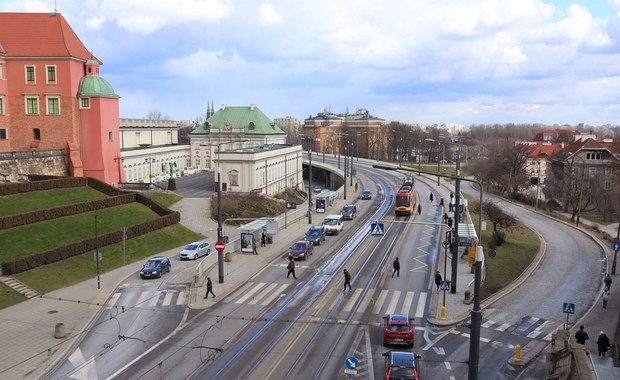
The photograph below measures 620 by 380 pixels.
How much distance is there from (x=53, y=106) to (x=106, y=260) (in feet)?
86.7

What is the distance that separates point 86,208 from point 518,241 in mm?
39124

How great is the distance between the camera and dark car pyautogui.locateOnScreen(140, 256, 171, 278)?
36.1m

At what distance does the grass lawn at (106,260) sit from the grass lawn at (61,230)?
2187mm

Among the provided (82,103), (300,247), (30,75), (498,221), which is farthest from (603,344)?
(30,75)

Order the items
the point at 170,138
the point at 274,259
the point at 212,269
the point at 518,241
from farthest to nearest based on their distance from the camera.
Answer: the point at 170,138
the point at 518,241
the point at 274,259
the point at 212,269

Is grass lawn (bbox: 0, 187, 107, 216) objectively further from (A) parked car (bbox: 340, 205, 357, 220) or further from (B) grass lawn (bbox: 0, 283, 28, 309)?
(A) parked car (bbox: 340, 205, 357, 220)

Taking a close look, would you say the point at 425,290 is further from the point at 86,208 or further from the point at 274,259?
the point at 86,208

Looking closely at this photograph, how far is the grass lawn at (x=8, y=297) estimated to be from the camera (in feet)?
98.5

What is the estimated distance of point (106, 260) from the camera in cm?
3919

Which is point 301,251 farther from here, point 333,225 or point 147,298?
point 147,298

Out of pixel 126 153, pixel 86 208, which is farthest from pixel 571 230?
pixel 126 153

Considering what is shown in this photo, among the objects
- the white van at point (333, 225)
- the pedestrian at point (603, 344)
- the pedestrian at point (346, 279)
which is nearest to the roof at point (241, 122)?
the white van at point (333, 225)

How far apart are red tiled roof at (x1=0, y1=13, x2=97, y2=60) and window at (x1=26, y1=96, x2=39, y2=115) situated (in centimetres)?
439

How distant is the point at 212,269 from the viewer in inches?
1516
